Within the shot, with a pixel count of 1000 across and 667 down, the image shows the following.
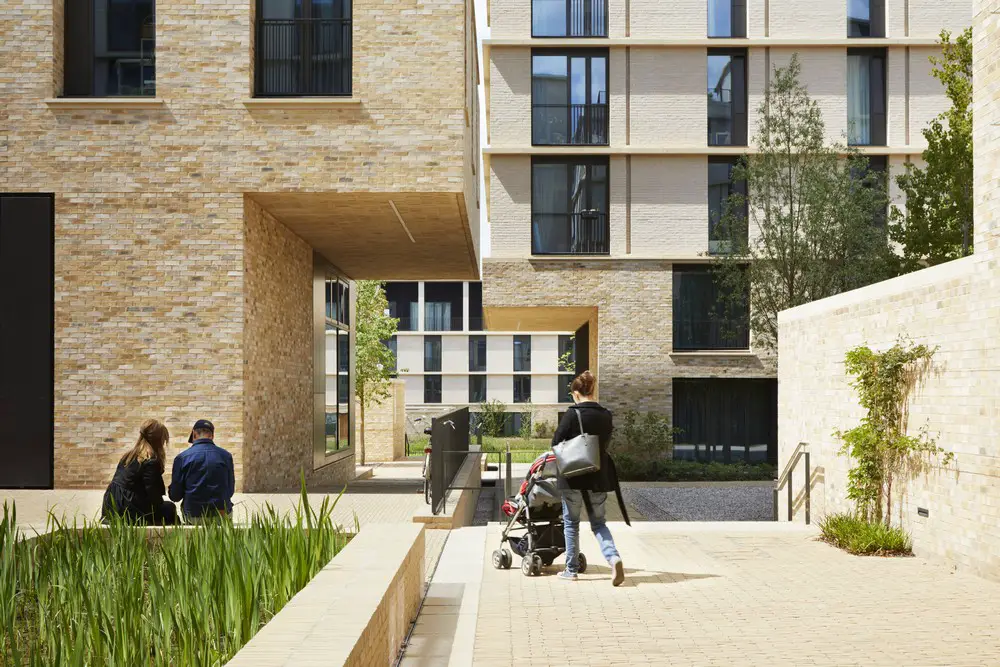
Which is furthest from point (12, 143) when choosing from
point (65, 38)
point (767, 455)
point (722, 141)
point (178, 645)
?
point (767, 455)

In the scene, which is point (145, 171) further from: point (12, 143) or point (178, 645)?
point (178, 645)

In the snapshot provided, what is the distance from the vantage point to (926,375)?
31.7 ft

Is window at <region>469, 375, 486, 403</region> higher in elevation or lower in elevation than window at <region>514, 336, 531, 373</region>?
lower

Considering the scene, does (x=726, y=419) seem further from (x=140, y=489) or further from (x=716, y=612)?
(x=140, y=489)

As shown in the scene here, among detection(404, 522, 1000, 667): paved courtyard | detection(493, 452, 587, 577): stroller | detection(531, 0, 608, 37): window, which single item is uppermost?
detection(531, 0, 608, 37): window

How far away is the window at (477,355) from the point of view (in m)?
62.7

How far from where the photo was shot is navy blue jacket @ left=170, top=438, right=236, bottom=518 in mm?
8258

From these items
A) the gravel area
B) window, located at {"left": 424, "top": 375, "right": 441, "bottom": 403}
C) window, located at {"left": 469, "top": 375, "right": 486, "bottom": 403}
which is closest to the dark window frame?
the gravel area

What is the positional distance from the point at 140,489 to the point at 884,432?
738 centimetres

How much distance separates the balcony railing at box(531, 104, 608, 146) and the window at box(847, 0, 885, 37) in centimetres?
707

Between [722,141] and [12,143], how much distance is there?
18008 mm

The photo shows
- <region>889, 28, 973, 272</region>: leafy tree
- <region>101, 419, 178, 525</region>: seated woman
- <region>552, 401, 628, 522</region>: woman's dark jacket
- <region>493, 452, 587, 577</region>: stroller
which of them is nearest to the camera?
<region>552, 401, 628, 522</region>: woman's dark jacket

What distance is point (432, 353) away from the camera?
62.7m

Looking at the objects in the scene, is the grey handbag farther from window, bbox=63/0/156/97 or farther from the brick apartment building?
the brick apartment building
